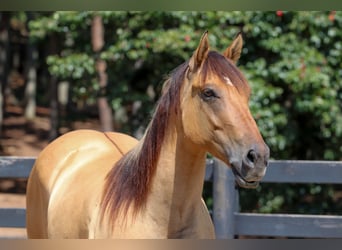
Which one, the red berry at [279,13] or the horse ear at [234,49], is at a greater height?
the red berry at [279,13]

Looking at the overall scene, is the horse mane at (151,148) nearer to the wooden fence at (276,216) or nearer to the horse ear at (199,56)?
the horse ear at (199,56)

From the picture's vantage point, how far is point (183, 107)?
2859mm

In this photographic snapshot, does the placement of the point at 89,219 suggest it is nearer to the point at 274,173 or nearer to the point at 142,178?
the point at 142,178

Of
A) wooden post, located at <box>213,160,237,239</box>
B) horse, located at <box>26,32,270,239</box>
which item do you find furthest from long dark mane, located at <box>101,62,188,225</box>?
wooden post, located at <box>213,160,237,239</box>

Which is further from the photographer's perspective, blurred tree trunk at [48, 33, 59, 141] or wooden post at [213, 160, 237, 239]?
blurred tree trunk at [48, 33, 59, 141]

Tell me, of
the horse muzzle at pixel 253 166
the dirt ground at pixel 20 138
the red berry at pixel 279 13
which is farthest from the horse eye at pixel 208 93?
the dirt ground at pixel 20 138

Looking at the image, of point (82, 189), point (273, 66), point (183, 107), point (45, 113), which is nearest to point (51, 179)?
point (82, 189)

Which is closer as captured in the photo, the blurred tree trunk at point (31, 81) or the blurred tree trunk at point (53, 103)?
the blurred tree trunk at point (53, 103)

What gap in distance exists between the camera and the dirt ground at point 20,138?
466 inches

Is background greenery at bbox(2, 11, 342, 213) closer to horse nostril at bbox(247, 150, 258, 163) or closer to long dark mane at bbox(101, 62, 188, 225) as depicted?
long dark mane at bbox(101, 62, 188, 225)

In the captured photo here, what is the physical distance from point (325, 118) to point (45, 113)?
1286cm

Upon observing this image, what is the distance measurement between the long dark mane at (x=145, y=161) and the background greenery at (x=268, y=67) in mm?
3686

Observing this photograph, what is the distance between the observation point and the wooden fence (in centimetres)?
506

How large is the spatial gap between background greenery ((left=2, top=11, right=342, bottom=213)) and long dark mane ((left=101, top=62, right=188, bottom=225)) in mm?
3686
